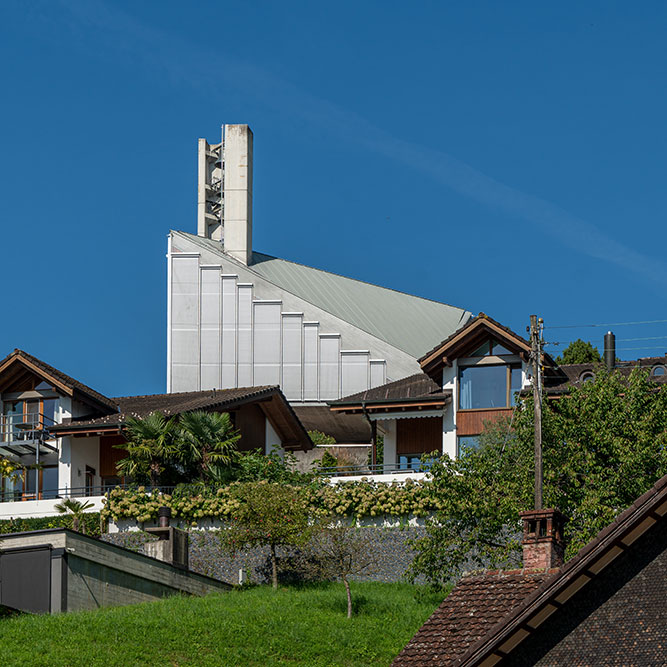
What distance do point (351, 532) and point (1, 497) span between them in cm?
1508

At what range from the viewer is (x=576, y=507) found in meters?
35.3

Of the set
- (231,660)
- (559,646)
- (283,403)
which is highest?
(283,403)

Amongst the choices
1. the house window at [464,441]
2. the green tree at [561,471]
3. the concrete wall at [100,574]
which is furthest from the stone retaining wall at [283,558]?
the house window at [464,441]

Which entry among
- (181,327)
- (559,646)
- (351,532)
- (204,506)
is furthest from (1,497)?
(559,646)

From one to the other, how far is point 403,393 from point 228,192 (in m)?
36.0

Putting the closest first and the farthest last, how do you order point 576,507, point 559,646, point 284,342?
point 559,646 → point 576,507 → point 284,342

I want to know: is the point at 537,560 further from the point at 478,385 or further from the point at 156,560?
the point at 478,385

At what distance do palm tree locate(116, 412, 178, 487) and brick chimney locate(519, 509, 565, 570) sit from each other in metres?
26.6

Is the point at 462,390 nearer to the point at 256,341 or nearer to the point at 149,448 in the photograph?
the point at 149,448

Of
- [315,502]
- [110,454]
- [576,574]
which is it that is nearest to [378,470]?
[315,502]

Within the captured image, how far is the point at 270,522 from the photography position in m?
40.1

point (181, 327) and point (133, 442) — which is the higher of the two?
point (181, 327)

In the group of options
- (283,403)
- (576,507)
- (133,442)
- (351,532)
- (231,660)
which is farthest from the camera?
(283,403)

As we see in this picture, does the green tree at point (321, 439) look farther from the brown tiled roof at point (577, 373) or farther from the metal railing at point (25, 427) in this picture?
the brown tiled roof at point (577, 373)
